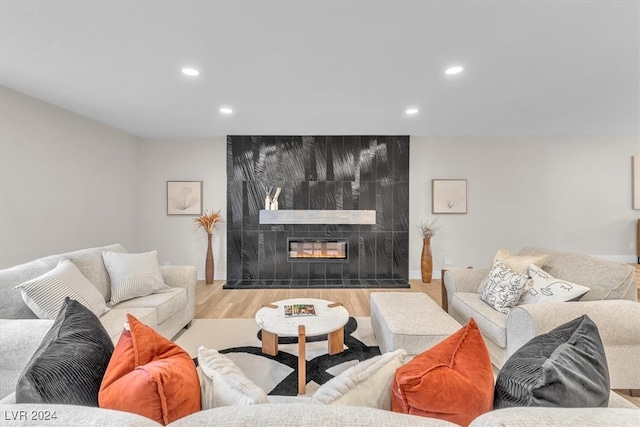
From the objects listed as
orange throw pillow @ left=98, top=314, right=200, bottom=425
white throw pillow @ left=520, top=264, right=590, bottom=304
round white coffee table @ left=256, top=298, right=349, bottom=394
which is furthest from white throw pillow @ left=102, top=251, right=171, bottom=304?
white throw pillow @ left=520, top=264, right=590, bottom=304

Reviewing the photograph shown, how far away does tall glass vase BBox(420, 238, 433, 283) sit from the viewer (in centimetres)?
467

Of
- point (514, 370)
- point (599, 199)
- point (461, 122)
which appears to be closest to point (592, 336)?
point (514, 370)

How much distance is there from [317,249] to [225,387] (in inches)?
162

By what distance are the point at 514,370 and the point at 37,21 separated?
3068 mm

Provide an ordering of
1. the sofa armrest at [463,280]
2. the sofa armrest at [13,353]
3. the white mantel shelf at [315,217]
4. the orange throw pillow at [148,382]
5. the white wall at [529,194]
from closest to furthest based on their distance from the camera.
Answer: the orange throw pillow at [148,382] → the sofa armrest at [13,353] → the sofa armrest at [463,280] → the white mantel shelf at [315,217] → the white wall at [529,194]

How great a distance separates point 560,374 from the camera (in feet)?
2.35

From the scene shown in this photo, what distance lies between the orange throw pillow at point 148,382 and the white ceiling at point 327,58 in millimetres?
1816

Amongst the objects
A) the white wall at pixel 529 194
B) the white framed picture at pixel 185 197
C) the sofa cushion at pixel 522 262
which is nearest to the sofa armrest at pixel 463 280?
the sofa cushion at pixel 522 262

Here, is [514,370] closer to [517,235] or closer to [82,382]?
[82,382]

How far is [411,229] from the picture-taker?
4.89 metres

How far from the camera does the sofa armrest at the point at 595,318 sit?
168cm

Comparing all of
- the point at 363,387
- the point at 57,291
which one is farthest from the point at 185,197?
the point at 363,387

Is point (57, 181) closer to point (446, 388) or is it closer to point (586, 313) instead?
point (446, 388)

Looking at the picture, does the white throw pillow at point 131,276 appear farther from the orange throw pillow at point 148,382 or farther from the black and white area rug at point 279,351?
the orange throw pillow at point 148,382
